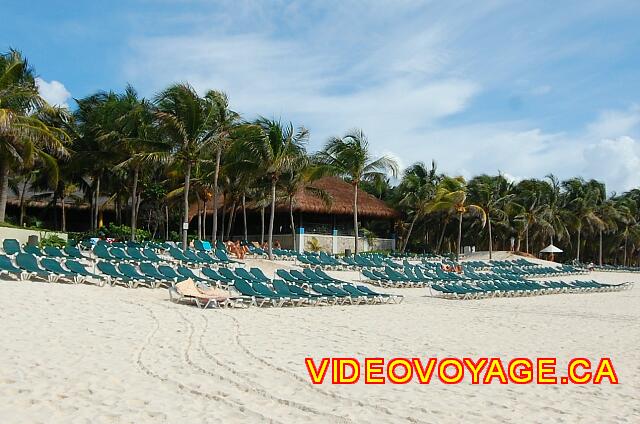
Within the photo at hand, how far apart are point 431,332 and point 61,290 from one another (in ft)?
22.7

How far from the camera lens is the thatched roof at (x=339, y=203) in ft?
111

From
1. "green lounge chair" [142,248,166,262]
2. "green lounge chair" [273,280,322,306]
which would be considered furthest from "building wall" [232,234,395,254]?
"green lounge chair" [273,280,322,306]

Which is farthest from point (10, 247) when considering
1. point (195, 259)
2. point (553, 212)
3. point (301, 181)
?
point (553, 212)

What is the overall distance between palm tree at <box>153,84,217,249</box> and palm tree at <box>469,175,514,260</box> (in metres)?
20.1

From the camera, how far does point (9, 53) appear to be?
69.7 feet

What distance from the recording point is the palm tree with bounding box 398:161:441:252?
3669 cm

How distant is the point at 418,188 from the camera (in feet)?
121

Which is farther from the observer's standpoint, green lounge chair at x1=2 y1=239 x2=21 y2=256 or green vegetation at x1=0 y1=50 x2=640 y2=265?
green vegetation at x1=0 y1=50 x2=640 y2=265

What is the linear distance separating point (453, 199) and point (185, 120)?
17484 millimetres

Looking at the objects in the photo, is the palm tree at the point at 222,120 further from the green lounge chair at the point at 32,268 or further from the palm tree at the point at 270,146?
the green lounge chair at the point at 32,268

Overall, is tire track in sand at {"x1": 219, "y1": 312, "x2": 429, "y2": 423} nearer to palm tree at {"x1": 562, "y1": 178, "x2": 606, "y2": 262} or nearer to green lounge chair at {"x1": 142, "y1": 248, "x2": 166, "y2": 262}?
green lounge chair at {"x1": 142, "y1": 248, "x2": 166, "y2": 262}

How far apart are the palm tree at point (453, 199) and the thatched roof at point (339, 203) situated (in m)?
3.41

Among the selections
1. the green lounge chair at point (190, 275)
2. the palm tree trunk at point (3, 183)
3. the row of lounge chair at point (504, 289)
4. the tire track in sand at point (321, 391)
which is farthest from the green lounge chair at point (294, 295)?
the palm tree trunk at point (3, 183)

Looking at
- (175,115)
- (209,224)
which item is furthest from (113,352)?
(209,224)
